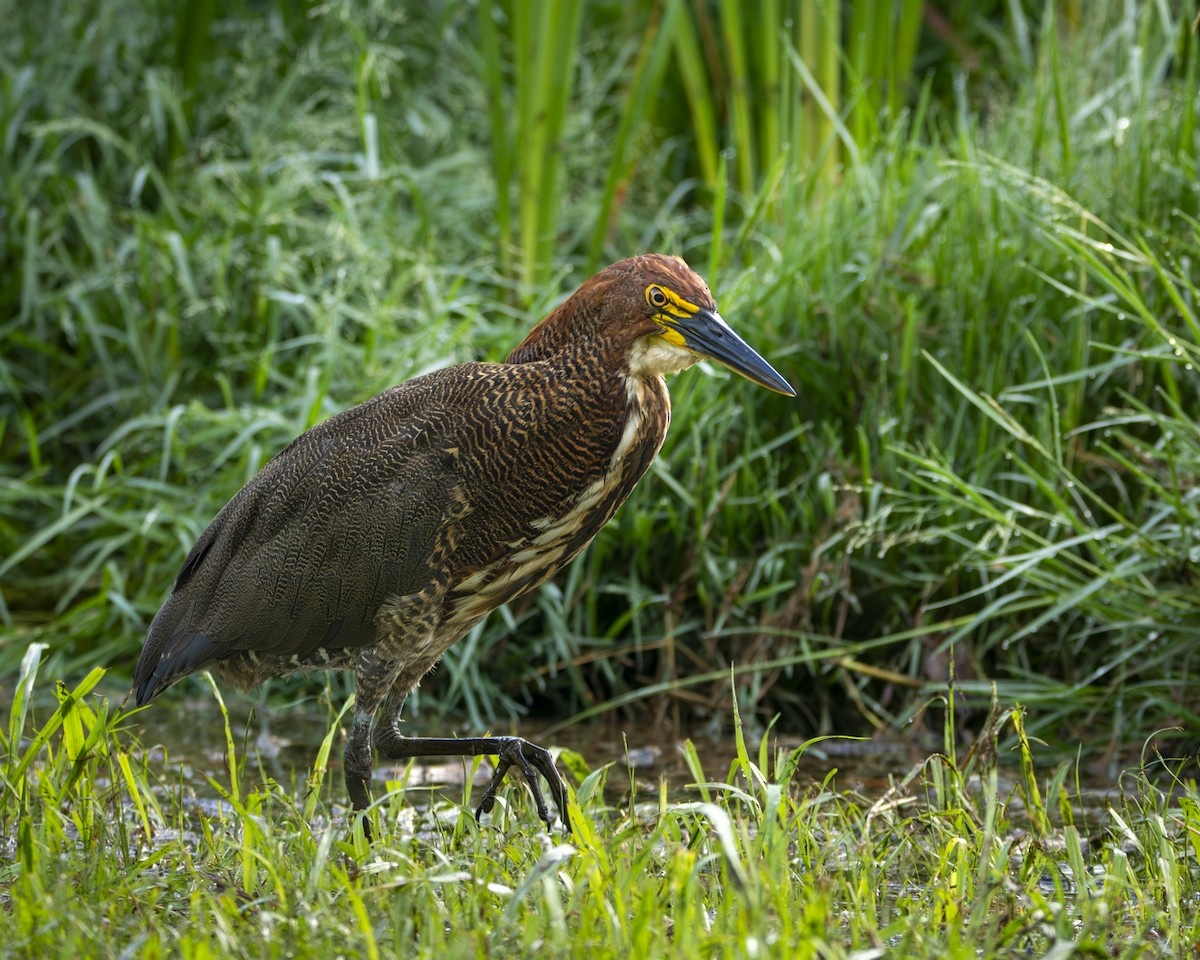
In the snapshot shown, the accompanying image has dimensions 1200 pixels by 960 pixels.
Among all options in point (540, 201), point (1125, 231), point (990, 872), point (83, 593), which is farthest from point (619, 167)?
point (990, 872)

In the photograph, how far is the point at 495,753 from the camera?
11.4 ft

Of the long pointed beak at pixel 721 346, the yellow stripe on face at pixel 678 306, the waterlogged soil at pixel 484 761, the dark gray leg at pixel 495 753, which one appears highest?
the yellow stripe on face at pixel 678 306

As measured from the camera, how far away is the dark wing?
10.8ft

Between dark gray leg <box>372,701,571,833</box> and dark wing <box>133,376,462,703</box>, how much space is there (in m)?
0.32

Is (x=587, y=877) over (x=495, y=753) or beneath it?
over

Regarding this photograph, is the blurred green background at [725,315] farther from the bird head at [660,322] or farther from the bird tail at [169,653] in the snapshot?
the bird tail at [169,653]

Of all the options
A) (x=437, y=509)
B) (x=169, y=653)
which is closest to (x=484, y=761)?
(x=169, y=653)

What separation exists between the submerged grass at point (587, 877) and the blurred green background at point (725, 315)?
96cm

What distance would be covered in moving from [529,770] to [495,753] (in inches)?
4.5

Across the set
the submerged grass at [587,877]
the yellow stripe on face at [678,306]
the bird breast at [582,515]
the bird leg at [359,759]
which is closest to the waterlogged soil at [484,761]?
the bird leg at [359,759]

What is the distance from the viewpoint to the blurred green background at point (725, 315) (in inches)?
168

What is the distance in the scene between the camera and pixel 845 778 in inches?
161

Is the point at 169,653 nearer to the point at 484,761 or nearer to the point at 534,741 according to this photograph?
the point at 484,761

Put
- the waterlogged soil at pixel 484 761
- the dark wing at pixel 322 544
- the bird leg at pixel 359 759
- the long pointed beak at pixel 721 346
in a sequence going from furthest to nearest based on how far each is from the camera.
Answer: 1. the waterlogged soil at pixel 484 761
2. the bird leg at pixel 359 759
3. the dark wing at pixel 322 544
4. the long pointed beak at pixel 721 346
